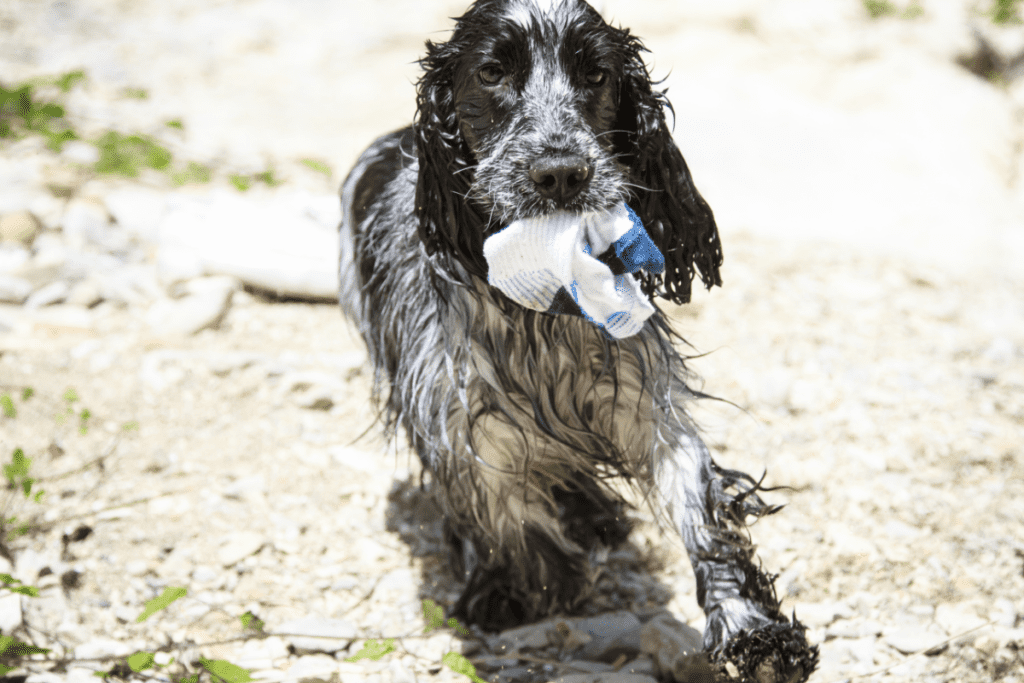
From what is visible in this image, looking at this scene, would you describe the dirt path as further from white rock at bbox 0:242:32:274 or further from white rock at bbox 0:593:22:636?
white rock at bbox 0:242:32:274

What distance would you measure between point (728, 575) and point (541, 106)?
1.34 meters

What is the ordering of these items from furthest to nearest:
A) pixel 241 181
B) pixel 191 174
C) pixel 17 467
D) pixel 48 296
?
pixel 191 174 → pixel 241 181 → pixel 48 296 → pixel 17 467

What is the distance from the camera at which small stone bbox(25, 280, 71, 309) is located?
4750 mm

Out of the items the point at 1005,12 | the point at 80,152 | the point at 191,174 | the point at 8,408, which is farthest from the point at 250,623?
the point at 1005,12

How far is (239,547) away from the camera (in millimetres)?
3250

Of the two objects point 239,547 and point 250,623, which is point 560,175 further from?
point 239,547

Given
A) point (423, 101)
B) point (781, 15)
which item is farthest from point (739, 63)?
point (423, 101)

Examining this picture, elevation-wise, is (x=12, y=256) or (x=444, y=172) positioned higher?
(x=444, y=172)

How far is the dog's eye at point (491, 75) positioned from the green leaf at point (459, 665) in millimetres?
1643

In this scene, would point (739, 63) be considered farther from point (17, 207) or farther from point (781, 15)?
point (17, 207)

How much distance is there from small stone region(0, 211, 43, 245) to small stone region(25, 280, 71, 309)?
446 millimetres

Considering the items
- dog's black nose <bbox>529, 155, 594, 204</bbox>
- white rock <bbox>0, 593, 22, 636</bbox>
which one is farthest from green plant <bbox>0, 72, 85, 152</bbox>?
dog's black nose <bbox>529, 155, 594, 204</bbox>

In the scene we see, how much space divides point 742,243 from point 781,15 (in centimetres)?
399

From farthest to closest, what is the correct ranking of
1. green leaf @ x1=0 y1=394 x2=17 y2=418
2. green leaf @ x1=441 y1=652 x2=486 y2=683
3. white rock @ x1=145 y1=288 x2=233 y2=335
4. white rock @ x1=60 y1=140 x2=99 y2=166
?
1. white rock @ x1=60 y1=140 x2=99 y2=166
2. white rock @ x1=145 y1=288 x2=233 y2=335
3. green leaf @ x1=0 y1=394 x2=17 y2=418
4. green leaf @ x1=441 y1=652 x2=486 y2=683
